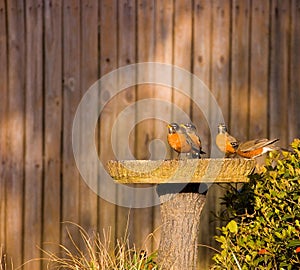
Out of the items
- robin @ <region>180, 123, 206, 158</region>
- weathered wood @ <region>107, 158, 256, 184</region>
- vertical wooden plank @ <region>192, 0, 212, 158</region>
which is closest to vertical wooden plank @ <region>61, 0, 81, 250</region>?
vertical wooden plank @ <region>192, 0, 212, 158</region>

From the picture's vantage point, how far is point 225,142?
5664 millimetres

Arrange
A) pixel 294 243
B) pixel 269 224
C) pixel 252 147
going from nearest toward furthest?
pixel 294 243 → pixel 269 224 → pixel 252 147

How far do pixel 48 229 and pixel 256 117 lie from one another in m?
1.68

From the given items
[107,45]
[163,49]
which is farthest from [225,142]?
[107,45]

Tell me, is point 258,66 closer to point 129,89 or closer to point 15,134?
point 129,89

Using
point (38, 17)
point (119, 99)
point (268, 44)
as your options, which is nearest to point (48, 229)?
point (119, 99)

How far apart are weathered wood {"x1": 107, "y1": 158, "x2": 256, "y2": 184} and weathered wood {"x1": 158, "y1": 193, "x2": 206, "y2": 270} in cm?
27

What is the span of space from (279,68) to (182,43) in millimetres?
716

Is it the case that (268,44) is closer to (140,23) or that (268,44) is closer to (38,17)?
(140,23)

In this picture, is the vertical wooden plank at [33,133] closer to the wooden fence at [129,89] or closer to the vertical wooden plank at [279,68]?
the wooden fence at [129,89]

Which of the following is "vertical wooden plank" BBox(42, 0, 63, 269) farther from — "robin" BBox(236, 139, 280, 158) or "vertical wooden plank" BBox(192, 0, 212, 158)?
"robin" BBox(236, 139, 280, 158)

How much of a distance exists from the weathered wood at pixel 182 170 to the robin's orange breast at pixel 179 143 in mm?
432

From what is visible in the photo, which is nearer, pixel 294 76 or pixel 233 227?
pixel 233 227

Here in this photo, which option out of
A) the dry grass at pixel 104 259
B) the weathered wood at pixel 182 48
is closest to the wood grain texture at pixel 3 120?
the dry grass at pixel 104 259
